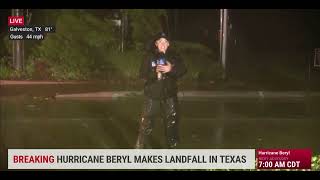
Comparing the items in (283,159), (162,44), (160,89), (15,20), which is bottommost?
(283,159)

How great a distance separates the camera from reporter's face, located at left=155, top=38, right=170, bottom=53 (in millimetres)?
8125

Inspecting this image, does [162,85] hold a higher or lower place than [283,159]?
higher

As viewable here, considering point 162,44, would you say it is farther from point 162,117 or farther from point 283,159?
point 283,159

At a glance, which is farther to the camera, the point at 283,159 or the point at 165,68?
the point at 165,68

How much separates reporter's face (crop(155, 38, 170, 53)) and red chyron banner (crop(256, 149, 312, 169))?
6.68 feet

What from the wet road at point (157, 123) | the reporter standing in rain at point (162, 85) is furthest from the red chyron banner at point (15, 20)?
the reporter standing in rain at point (162, 85)

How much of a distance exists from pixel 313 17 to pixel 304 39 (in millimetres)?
1859

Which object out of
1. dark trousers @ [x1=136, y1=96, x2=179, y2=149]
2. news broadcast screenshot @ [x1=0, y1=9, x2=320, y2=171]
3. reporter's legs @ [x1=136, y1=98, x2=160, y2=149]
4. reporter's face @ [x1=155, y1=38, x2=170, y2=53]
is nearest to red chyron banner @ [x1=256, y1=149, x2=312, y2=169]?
news broadcast screenshot @ [x1=0, y1=9, x2=320, y2=171]

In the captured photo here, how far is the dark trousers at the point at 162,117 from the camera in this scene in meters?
8.26

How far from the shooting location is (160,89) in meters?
8.18

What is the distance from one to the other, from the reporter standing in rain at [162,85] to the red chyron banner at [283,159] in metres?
1.34

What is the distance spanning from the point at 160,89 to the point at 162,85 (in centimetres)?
7

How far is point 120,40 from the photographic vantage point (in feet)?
33.7

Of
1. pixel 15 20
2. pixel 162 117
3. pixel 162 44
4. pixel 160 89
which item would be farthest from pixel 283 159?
pixel 15 20
